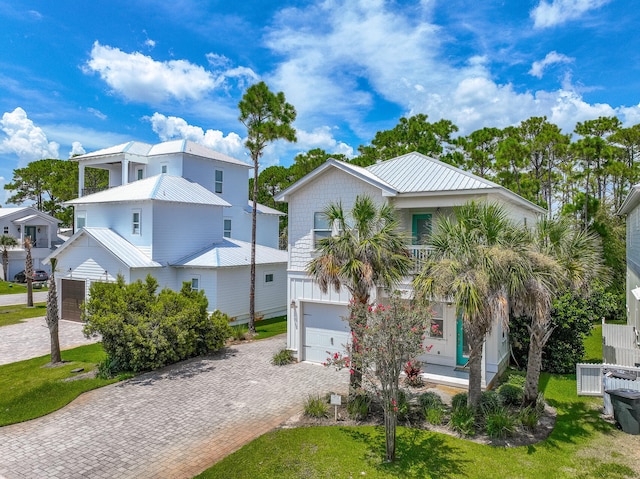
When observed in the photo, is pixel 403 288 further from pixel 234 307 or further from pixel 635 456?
pixel 234 307

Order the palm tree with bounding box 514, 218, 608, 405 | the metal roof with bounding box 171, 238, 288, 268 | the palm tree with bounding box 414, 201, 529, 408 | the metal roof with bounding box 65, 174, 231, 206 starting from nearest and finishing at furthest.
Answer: the palm tree with bounding box 414, 201, 529, 408 → the palm tree with bounding box 514, 218, 608, 405 → the metal roof with bounding box 171, 238, 288, 268 → the metal roof with bounding box 65, 174, 231, 206

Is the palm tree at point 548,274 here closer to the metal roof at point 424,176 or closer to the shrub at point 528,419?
the shrub at point 528,419

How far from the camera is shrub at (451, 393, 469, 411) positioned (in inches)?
424

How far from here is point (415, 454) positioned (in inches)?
346

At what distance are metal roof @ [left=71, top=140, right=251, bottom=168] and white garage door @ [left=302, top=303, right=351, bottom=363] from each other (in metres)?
17.6

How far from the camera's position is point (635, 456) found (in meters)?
8.66

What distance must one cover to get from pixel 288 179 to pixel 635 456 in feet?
178

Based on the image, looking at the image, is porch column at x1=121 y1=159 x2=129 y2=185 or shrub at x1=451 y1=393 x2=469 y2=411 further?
porch column at x1=121 y1=159 x2=129 y2=185

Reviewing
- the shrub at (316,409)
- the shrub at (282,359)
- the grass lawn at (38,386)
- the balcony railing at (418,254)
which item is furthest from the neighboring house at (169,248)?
the shrub at (316,409)

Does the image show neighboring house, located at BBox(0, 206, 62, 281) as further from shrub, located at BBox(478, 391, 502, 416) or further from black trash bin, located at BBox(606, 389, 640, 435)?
black trash bin, located at BBox(606, 389, 640, 435)

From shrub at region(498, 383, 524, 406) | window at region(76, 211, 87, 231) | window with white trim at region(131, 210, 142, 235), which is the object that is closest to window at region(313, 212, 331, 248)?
shrub at region(498, 383, 524, 406)

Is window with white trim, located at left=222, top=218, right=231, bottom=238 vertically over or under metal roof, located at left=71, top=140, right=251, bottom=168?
under

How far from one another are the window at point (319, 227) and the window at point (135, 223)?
12.7m

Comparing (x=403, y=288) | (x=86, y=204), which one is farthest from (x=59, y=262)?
(x=403, y=288)
